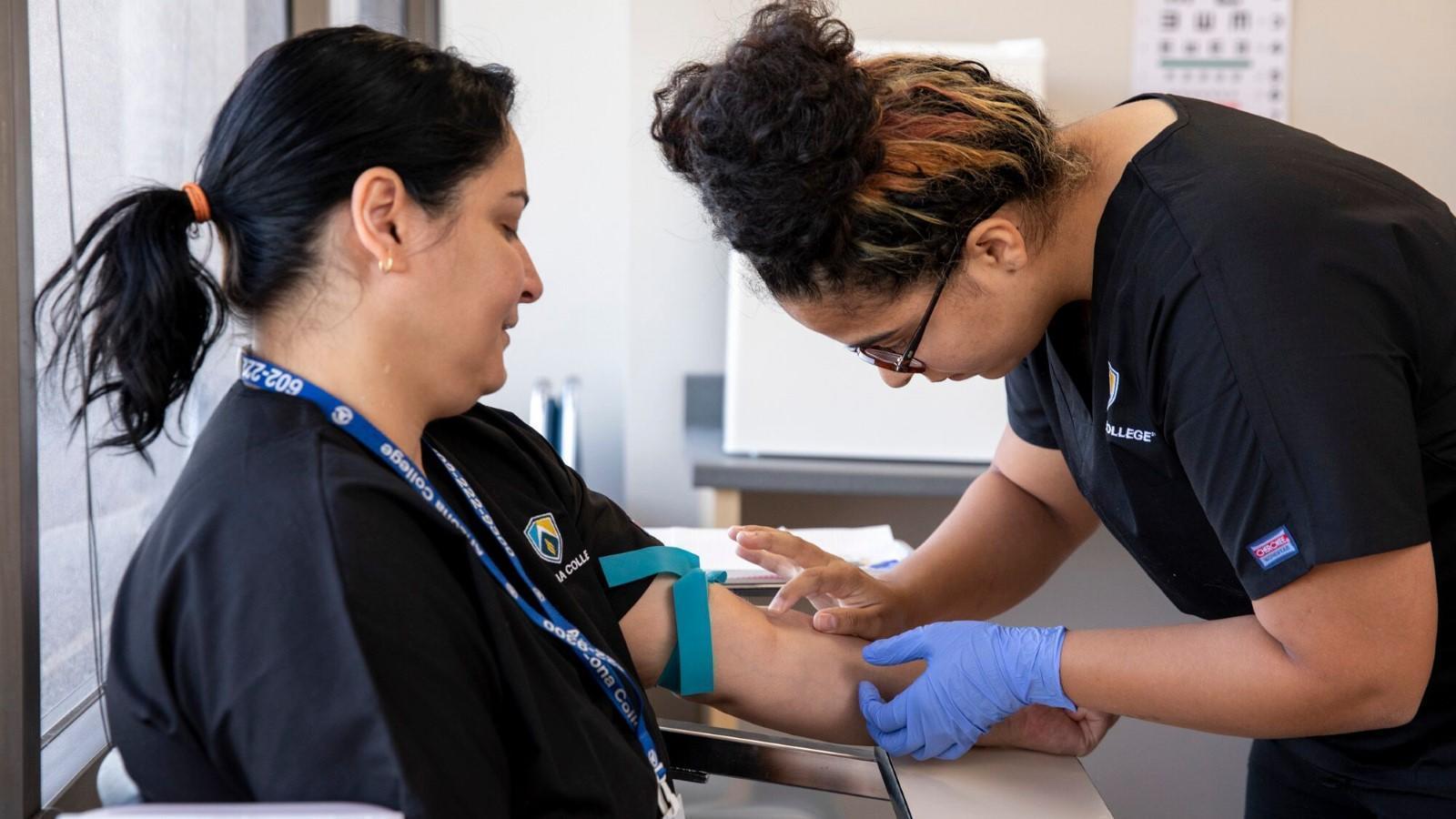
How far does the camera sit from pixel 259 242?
3.13 feet

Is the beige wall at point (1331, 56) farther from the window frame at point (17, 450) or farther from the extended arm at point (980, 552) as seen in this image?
the window frame at point (17, 450)

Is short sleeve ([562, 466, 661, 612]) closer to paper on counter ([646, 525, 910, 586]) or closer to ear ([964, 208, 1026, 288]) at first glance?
paper on counter ([646, 525, 910, 586])

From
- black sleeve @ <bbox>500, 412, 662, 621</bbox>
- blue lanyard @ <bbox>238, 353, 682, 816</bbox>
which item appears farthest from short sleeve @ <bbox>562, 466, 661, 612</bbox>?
blue lanyard @ <bbox>238, 353, 682, 816</bbox>

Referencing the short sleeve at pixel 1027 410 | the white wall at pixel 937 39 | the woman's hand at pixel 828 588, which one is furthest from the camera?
the white wall at pixel 937 39

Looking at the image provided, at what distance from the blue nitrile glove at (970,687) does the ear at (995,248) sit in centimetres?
34

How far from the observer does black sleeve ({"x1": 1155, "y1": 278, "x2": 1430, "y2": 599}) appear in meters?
0.95

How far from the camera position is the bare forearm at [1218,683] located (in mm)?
1017

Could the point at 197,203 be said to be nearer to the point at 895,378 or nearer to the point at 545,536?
the point at 545,536

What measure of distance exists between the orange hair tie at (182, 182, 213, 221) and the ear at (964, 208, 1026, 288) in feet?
2.17

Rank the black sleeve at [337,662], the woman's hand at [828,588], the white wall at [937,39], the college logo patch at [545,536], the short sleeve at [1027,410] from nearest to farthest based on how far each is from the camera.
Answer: the black sleeve at [337,662], the college logo patch at [545,536], the woman's hand at [828,588], the short sleeve at [1027,410], the white wall at [937,39]

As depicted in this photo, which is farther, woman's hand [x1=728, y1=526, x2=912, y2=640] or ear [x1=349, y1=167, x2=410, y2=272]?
woman's hand [x1=728, y1=526, x2=912, y2=640]

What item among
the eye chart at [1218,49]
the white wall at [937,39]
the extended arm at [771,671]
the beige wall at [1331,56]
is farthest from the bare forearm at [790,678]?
the eye chart at [1218,49]

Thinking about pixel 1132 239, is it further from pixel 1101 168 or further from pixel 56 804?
pixel 56 804

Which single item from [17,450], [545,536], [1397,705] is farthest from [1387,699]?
[17,450]
